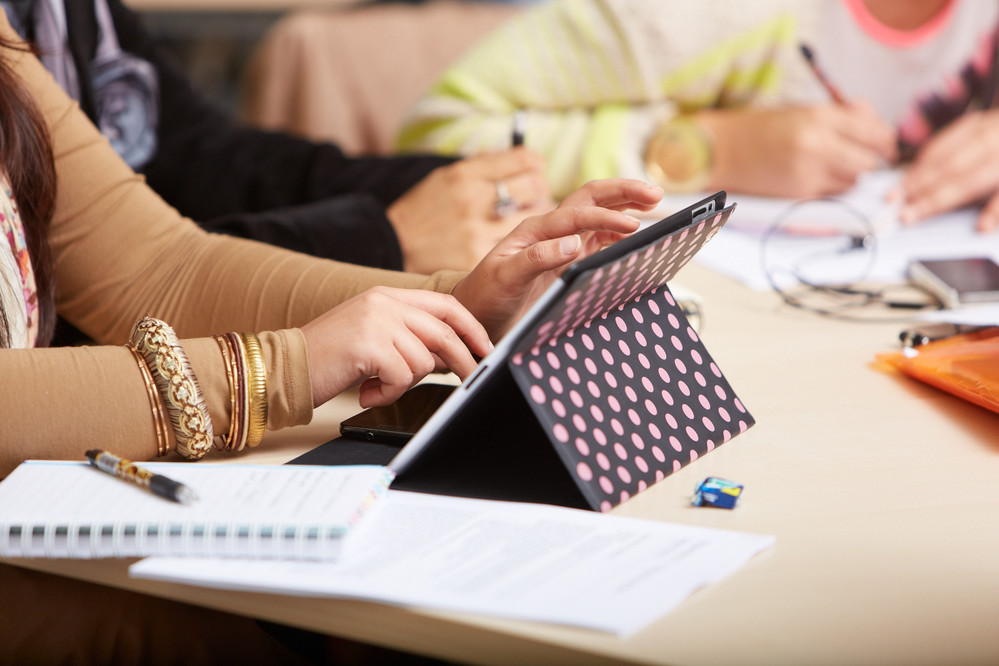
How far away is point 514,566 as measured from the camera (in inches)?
18.0

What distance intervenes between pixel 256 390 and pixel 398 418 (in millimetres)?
103

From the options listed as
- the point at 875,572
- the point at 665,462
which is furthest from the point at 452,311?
the point at 875,572

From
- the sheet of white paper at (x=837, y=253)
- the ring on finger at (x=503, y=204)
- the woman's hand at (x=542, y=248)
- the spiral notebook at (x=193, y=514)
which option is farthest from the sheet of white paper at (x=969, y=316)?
the spiral notebook at (x=193, y=514)

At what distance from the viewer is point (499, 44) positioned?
1438 mm

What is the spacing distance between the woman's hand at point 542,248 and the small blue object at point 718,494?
0.64ft

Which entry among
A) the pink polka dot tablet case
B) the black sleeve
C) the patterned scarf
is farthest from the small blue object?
the black sleeve

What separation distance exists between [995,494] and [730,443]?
0.50ft

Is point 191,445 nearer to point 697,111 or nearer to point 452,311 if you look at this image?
point 452,311

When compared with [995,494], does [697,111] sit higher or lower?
higher

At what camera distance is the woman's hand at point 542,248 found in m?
0.66

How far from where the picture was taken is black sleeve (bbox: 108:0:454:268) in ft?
3.85

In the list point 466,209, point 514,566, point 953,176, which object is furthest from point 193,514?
point 953,176

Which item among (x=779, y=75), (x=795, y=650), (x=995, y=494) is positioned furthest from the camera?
(x=779, y=75)

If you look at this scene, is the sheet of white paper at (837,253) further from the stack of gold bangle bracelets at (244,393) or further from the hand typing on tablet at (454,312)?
the stack of gold bangle bracelets at (244,393)
